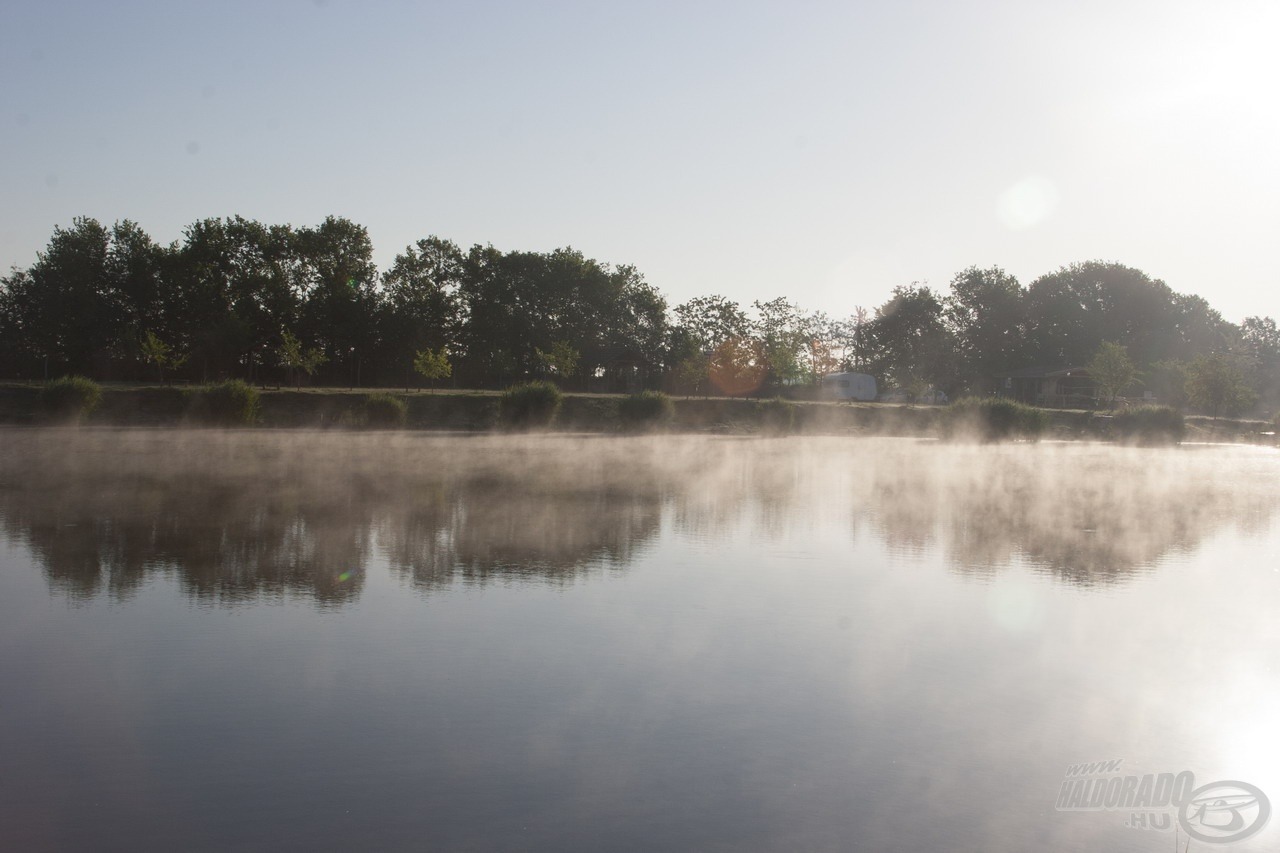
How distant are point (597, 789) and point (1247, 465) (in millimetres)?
44474

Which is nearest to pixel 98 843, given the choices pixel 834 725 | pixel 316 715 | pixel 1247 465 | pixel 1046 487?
pixel 316 715

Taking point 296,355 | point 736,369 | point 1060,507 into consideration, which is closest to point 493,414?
point 296,355

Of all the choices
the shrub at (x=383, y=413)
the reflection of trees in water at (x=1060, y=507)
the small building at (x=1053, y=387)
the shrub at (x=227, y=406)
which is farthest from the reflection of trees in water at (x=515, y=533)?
the small building at (x=1053, y=387)

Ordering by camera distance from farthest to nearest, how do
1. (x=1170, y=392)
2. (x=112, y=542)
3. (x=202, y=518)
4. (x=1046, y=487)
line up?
(x=1170, y=392)
(x=1046, y=487)
(x=202, y=518)
(x=112, y=542)

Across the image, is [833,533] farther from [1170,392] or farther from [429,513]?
[1170,392]

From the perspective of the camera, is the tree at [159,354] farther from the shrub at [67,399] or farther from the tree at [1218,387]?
the tree at [1218,387]

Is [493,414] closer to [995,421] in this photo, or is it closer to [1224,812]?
[995,421]

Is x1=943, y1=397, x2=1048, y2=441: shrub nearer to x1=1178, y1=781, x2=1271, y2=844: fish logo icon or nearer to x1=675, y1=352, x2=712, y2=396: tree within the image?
x1=675, y1=352, x2=712, y2=396: tree

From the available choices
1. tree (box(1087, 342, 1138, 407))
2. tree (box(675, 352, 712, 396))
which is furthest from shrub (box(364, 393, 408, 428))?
tree (box(1087, 342, 1138, 407))

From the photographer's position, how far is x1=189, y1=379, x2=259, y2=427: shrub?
47375mm

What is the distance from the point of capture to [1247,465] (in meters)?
43.2

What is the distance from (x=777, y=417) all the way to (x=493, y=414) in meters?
17.3

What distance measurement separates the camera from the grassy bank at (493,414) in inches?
1929

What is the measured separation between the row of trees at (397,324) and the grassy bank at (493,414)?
12.8m
